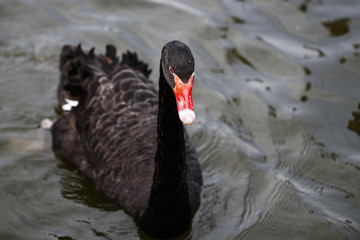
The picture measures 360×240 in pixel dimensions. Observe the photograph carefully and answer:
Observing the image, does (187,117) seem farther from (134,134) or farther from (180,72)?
(134,134)

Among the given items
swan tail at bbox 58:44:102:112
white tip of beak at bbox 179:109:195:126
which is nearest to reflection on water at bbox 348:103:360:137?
swan tail at bbox 58:44:102:112

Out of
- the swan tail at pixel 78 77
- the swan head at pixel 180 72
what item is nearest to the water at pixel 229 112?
the swan tail at pixel 78 77

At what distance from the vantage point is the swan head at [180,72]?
3.79 m

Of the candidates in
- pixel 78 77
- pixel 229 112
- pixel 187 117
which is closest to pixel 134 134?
pixel 78 77

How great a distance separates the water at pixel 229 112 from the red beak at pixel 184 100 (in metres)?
1.76

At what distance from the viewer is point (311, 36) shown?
8.05m

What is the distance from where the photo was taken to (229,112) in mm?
6770

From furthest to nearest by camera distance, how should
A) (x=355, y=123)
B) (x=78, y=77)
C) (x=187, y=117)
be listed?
(x=355, y=123) → (x=78, y=77) → (x=187, y=117)

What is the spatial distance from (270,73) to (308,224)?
9.00ft

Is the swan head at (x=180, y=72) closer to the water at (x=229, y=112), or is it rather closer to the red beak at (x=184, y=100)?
the red beak at (x=184, y=100)

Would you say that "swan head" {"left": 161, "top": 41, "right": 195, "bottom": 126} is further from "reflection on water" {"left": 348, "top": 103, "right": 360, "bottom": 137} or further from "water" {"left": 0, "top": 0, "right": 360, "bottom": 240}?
"reflection on water" {"left": 348, "top": 103, "right": 360, "bottom": 137}

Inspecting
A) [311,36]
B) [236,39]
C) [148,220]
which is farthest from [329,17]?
[148,220]

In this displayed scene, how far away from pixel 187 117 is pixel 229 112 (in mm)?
3261

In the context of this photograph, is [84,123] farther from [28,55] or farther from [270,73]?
[270,73]
